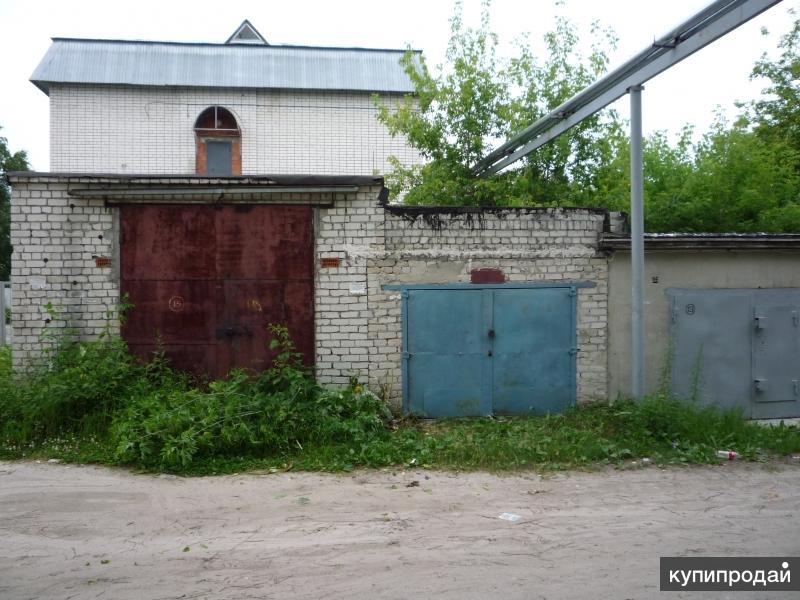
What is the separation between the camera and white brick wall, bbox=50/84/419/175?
1484 cm

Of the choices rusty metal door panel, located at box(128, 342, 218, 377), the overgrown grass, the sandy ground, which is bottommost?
the sandy ground

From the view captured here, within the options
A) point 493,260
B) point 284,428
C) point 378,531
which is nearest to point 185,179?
point 284,428

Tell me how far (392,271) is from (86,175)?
3685 millimetres

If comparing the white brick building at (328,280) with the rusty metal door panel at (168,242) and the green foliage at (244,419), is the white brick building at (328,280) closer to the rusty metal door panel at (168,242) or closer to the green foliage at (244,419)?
the rusty metal door panel at (168,242)

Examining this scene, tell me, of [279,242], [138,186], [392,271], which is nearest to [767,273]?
[392,271]

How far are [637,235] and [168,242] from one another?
17.9 ft

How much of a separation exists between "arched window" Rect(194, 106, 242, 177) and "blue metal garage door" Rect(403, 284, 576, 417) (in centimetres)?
1007

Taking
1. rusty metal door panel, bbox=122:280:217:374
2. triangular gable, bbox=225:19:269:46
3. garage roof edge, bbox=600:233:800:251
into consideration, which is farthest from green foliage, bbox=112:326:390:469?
triangular gable, bbox=225:19:269:46

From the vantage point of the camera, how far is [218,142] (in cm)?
1570

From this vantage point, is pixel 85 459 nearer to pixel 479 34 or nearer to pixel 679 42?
pixel 679 42

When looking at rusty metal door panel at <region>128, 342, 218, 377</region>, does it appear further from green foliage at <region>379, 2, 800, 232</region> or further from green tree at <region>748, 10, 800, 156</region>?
green tree at <region>748, 10, 800, 156</region>

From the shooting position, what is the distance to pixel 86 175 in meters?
6.77

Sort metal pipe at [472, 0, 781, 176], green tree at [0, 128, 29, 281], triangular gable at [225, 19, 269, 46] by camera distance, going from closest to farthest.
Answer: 1. metal pipe at [472, 0, 781, 176]
2. triangular gable at [225, 19, 269, 46]
3. green tree at [0, 128, 29, 281]

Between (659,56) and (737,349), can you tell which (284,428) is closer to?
(659,56)
